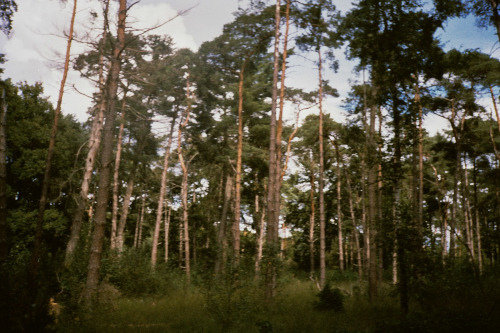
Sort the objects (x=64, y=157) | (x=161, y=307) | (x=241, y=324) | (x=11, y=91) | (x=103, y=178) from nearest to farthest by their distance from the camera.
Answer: (x=241, y=324)
(x=103, y=178)
(x=161, y=307)
(x=11, y=91)
(x=64, y=157)

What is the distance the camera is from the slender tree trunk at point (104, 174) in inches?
282

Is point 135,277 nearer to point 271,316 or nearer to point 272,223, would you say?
point 272,223

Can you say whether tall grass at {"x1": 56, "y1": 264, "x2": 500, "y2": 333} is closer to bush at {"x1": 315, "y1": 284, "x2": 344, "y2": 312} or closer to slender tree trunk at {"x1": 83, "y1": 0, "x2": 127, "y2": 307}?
bush at {"x1": 315, "y1": 284, "x2": 344, "y2": 312}

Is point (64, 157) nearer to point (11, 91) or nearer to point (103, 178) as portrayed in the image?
point (11, 91)

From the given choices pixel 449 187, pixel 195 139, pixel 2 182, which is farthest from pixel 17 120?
pixel 449 187

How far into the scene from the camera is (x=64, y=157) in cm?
1906

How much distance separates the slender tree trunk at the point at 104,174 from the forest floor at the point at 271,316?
75cm

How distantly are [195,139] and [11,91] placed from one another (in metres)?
10.9

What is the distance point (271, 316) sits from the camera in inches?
331

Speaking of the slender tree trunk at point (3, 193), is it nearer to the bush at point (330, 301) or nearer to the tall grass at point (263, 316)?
the tall grass at point (263, 316)

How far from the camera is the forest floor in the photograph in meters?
6.15

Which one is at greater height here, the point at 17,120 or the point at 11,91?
the point at 11,91

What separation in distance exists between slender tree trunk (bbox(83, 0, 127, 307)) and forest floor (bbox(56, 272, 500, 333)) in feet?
2.47

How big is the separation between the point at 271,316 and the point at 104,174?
5917mm
